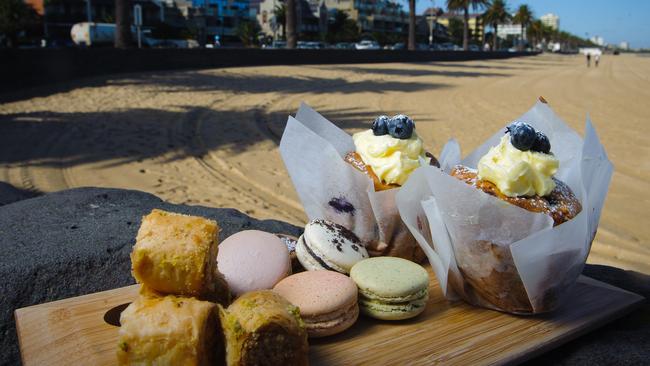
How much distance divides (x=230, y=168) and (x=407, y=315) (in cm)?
668

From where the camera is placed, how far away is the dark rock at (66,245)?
7.82 ft

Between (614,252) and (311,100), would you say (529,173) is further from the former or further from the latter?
(311,100)

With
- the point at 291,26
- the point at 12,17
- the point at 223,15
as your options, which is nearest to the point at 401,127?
the point at 291,26

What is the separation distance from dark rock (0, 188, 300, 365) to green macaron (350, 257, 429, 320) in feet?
3.94

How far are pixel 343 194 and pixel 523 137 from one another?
0.86m

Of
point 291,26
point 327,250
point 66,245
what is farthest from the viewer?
point 291,26

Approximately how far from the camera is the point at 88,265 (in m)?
2.53

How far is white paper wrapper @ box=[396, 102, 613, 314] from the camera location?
1.85 m

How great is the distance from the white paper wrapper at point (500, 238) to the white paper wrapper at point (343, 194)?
223 millimetres

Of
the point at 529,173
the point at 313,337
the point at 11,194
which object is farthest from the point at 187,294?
the point at 11,194

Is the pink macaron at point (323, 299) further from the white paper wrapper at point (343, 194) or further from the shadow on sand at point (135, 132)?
the shadow on sand at point (135, 132)

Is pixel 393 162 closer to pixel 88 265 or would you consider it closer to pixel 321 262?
pixel 321 262

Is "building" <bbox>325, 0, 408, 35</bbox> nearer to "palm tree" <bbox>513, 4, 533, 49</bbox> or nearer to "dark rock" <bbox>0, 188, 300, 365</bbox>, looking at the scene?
"palm tree" <bbox>513, 4, 533, 49</bbox>

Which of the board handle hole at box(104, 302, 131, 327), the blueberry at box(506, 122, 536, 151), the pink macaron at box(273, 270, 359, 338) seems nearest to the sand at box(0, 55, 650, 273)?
the blueberry at box(506, 122, 536, 151)
